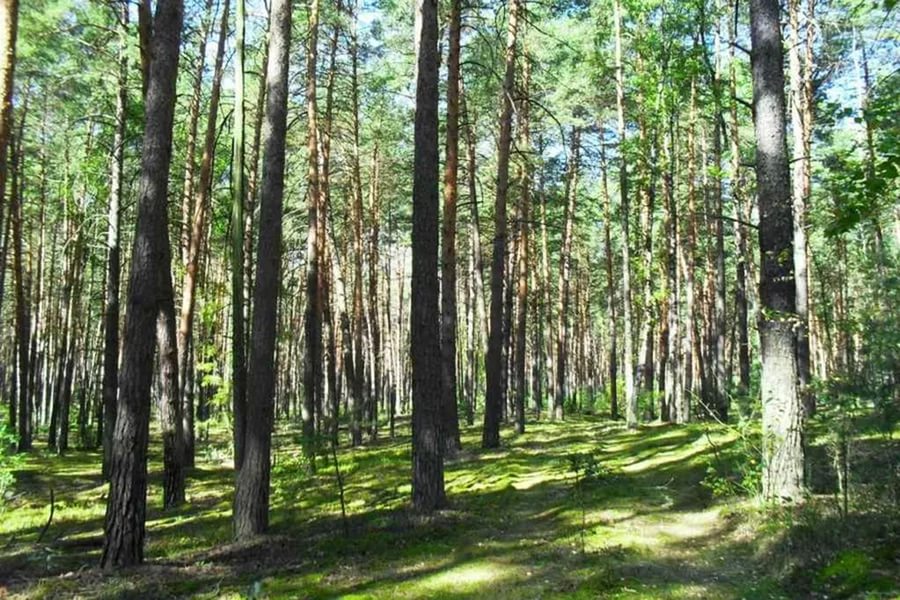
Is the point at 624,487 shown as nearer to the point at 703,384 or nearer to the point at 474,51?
the point at 474,51

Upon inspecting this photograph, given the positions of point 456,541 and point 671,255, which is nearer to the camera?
point 456,541

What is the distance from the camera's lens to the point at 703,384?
25.1 m

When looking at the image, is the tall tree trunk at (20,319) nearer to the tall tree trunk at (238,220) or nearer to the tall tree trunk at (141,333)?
the tall tree trunk at (238,220)

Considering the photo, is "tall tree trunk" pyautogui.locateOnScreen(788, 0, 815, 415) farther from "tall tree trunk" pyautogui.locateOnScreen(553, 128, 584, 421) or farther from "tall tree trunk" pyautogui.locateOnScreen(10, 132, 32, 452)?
"tall tree trunk" pyautogui.locateOnScreen(10, 132, 32, 452)

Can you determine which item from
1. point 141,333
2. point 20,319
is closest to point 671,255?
point 141,333

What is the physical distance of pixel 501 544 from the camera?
7707 millimetres

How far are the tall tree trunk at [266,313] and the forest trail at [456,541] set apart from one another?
0.62 meters

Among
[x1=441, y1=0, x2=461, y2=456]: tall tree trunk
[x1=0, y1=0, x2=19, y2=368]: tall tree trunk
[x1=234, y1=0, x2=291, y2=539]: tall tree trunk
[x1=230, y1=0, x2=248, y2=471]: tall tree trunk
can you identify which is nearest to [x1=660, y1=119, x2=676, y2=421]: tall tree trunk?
[x1=441, y1=0, x2=461, y2=456]: tall tree trunk

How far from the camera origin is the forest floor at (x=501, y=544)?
19.2 feet

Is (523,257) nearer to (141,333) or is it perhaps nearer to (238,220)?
(238,220)

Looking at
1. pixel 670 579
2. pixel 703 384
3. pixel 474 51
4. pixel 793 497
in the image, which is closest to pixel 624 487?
pixel 793 497

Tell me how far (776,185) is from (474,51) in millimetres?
13037

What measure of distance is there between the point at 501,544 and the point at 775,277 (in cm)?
486

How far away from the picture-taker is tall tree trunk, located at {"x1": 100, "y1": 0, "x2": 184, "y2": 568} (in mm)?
7379
